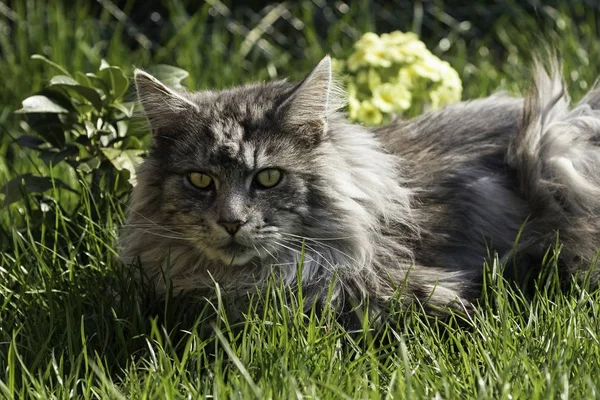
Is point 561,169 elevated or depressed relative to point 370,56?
depressed

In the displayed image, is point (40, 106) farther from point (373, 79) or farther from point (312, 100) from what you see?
point (373, 79)

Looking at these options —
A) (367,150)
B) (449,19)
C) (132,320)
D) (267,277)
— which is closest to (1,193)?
(132,320)

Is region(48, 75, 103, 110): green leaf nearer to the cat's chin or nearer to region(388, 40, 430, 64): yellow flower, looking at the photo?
the cat's chin

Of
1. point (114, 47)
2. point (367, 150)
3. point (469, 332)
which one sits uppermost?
point (114, 47)

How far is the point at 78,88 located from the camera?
10.4 ft

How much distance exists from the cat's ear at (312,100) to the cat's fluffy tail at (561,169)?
28.0 inches

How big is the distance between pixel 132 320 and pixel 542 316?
3.81 ft

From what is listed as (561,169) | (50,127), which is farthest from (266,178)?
(50,127)

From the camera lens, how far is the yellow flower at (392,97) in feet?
12.8

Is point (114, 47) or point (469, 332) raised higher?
point (114, 47)

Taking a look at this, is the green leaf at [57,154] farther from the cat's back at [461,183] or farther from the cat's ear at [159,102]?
the cat's back at [461,183]

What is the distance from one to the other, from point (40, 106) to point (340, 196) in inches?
46.8

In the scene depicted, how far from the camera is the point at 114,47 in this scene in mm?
4777

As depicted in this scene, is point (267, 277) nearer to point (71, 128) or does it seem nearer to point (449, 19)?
point (71, 128)
